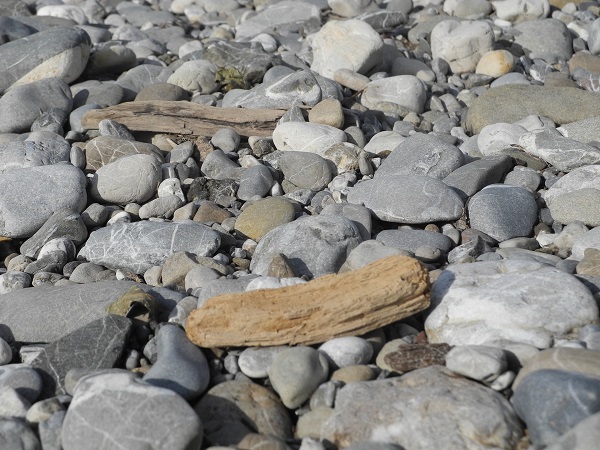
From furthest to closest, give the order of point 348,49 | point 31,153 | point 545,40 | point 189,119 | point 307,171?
1. point 545,40
2. point 348,49
3. point 189,119
4. point 31,153
5. point 307,171

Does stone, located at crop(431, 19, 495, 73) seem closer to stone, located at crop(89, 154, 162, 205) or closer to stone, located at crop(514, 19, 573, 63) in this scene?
stone, located at crop(514, 19, 573, 63)

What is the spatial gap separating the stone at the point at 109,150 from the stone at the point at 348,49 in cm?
254

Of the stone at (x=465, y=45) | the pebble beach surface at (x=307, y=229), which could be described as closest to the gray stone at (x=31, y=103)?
the pebble beach surface at (x=307, y=229)

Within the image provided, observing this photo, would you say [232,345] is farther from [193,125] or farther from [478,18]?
[478,18]

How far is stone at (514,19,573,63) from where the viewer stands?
9.30 meters

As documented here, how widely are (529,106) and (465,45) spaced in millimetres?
1657

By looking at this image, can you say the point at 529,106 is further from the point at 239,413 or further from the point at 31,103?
the point at 239,413

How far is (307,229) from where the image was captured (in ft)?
16.6

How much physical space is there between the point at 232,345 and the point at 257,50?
5528 millimetres

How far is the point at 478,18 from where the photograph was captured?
10219mm

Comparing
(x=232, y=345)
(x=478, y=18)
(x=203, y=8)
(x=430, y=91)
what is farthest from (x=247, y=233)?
A: (x=203, y=8)

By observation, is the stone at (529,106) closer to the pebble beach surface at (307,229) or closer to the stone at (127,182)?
the pebble beach surface at (307,229)

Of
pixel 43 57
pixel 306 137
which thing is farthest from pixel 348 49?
pixel 43 57

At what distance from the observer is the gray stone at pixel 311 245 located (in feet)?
16.1
